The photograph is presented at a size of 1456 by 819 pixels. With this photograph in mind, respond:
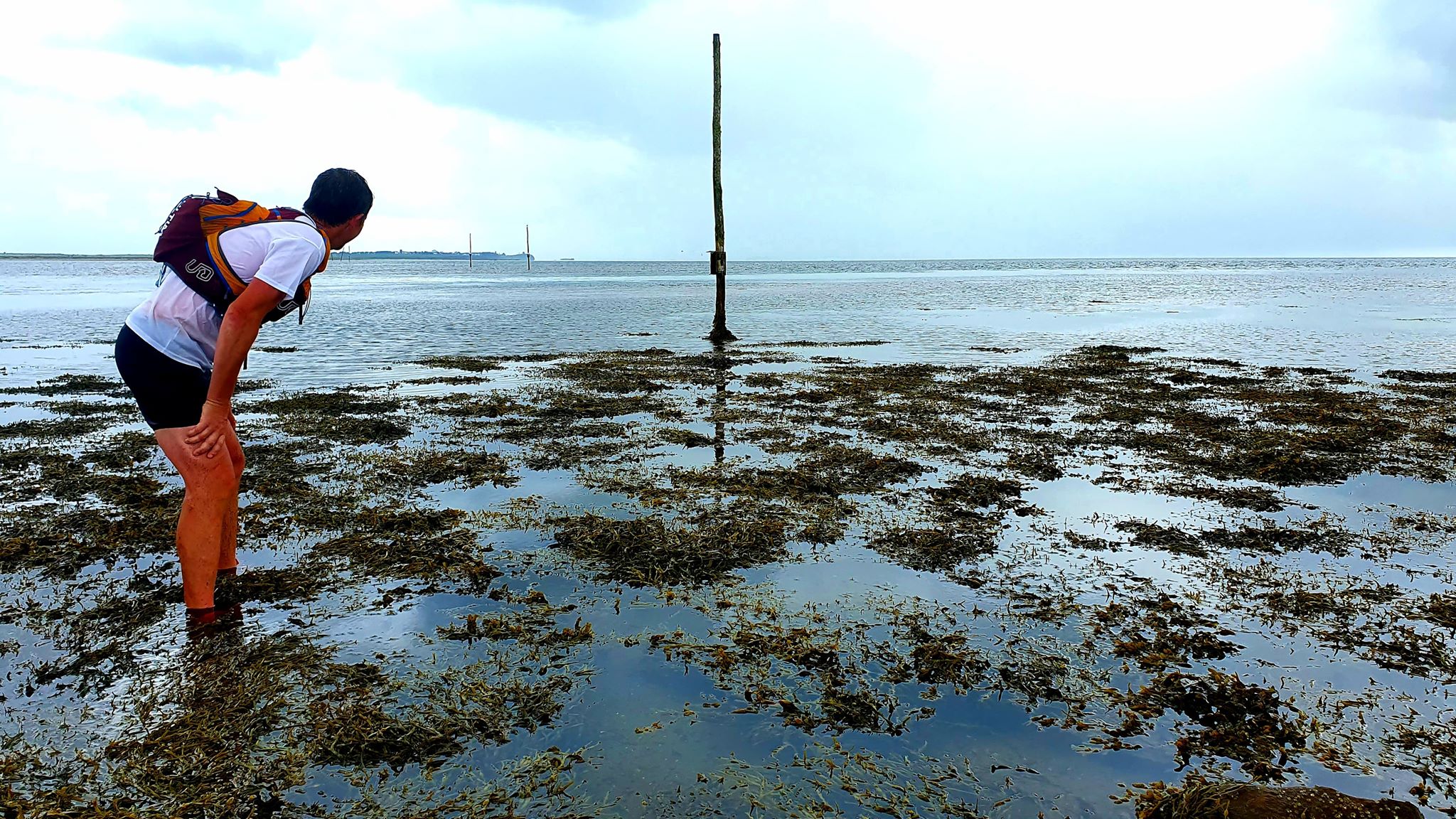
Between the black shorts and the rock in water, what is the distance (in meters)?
4.95

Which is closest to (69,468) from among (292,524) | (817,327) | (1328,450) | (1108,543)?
(292,524)

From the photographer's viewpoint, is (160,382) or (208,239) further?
(160,382)

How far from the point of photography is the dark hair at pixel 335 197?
4.37 metres

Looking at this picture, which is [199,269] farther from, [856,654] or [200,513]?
[856,654]

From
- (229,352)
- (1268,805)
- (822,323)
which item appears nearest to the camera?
(1268,805)

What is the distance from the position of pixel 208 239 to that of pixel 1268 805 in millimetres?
5440

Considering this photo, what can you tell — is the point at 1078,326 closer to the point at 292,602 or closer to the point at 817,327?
the point at 817,327

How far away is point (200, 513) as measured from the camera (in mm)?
4570

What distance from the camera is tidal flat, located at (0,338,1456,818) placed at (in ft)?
10.8

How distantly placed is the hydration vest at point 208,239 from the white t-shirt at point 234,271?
46 millimetres

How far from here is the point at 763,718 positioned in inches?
147

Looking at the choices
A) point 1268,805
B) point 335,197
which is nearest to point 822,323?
point 335,197


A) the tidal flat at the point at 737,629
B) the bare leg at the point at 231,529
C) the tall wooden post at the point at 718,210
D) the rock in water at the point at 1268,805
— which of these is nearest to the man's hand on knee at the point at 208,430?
the bare leg at the point at 231,529

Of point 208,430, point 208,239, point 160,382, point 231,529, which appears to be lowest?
point 231,529
